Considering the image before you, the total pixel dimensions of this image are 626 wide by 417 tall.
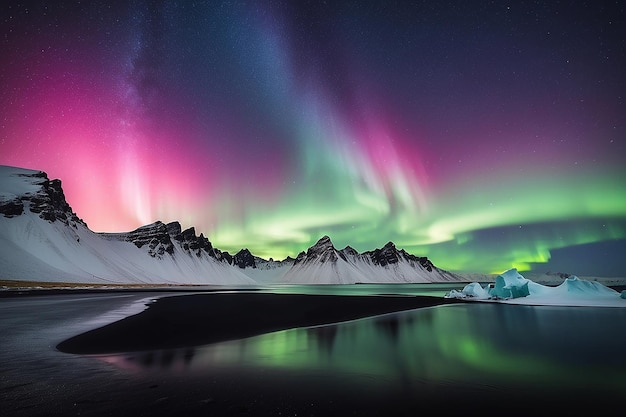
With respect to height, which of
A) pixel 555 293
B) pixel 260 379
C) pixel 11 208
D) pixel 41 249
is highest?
pixel 11 208

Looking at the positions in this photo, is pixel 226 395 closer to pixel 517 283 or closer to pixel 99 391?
pixel 99 391

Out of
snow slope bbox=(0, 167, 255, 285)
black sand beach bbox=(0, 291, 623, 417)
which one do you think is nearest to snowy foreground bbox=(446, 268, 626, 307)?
black sand beach bbox=(0, 291, 623, 417)

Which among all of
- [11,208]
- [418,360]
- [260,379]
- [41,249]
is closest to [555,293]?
[418,360]

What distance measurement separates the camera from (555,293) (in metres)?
51.7

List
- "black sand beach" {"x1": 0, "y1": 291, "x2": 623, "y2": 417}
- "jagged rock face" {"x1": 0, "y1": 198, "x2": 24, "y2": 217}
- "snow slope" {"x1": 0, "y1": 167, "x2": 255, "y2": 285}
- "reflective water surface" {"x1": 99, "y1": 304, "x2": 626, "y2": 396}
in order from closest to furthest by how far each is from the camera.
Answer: "black sand beach" {"x1": 0, "y1": 291, "x2": 623, "y2": 417}
"reflective water surface" {"x1": 99, "y1": 304, "x2": 626, "y2": 396}
"snow slope" {"x1": 0, "y1": 167, "x2": 255, "y2": 285}
"jagged rock face" {"x1": 0, "y1": 198, "x2": 24, "y2": 217}

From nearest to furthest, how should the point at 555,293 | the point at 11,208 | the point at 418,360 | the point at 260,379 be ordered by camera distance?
the point at 260,379
the point at 418,360
the point at 555,293
the point at 11,208

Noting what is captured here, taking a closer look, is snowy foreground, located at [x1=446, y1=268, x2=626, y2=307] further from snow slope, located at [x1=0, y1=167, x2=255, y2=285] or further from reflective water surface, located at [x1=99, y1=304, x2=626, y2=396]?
snow slope, located at [x1=0, y1=167, x2=255, y2=285]

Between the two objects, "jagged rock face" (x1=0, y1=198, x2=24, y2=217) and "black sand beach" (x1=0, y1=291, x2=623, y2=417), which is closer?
"black sand beach" (x1=0, y1=291, x2=623, y2=417)

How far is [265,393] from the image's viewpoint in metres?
8.92

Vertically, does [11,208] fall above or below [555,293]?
above

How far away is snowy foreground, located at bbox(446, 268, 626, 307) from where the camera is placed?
45.0m

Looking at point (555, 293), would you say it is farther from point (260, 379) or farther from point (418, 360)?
point (260, 379)

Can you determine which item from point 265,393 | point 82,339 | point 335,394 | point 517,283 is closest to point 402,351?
point 335,394

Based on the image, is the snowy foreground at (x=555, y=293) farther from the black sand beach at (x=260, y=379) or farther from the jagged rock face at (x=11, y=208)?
the jagged rock face at (x=11, y=208)
